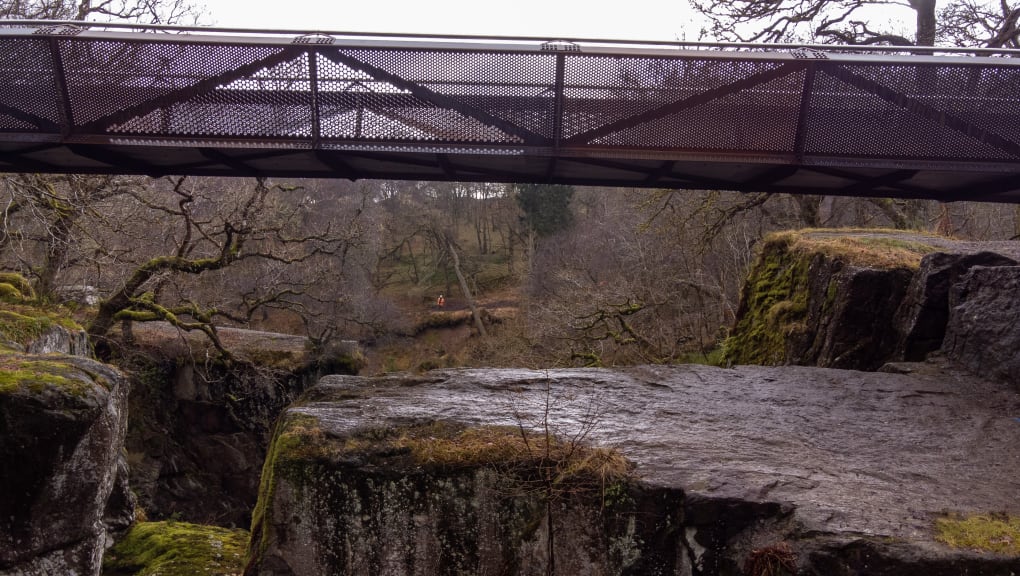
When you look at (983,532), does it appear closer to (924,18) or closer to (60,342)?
(60,342)

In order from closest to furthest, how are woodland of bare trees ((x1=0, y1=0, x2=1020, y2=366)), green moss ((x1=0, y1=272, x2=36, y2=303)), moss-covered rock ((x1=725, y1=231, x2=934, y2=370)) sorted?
moss-covered rock ((x1=725, y1=231, x2=934, y2=370)) < green moss ((x1=0, y1=272, x2=36, y2=303)) < woodland of bare trees ((x1=0, y1=0, x2=1020, y2=366))

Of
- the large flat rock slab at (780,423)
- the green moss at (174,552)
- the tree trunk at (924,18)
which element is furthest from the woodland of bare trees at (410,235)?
the green moss at (174,552)

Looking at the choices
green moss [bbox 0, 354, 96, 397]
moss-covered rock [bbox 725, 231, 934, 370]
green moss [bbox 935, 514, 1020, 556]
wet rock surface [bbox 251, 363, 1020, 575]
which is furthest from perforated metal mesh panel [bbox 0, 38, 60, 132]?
moss-covered rock [bbox 725, 231, 934, 370]

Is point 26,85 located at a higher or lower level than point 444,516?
higher

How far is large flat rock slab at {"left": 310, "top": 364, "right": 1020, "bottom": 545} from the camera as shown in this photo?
12.0 feet

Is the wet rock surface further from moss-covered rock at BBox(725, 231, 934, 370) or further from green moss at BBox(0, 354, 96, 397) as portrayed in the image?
green moss at BBox(0, 354, 96, 397)

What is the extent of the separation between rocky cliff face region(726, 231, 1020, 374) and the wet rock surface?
599 millimetres

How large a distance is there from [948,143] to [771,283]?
442cm

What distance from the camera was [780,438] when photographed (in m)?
4.57

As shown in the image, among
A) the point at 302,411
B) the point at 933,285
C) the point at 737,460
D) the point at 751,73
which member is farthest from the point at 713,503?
the point at 933,285

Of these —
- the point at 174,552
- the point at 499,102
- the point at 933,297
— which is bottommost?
the point at 174,552

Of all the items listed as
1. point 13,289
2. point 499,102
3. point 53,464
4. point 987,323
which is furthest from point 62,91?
point 987,323

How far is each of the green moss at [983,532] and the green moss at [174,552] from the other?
196 inches

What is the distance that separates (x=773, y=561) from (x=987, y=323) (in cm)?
348
